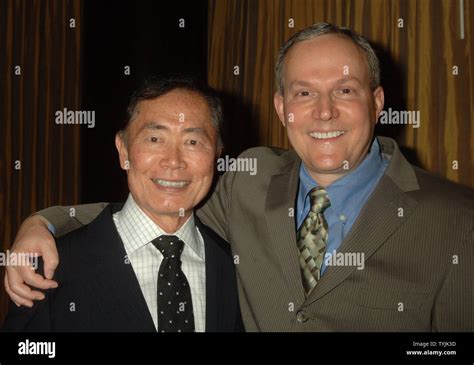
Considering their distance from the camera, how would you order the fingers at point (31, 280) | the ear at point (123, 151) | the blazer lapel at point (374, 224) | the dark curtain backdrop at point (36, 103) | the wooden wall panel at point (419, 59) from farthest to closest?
the dark curtain backdrop at point (36, 103) → the wooden wall panel at point (419, 59) → the ear at point (123, 151) → the blazer lapel at point (374, 224) → the fingers at point (31, 280)

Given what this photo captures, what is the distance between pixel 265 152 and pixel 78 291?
0.76 meters

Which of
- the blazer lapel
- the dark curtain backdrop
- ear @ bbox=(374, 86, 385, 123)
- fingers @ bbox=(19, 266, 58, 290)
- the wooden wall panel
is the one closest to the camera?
fingers @ bbox=(19, 266, 58, 290)

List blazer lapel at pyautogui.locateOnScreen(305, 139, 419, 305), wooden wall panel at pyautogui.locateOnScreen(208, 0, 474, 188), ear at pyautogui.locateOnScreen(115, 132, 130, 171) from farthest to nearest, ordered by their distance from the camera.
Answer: wooden wall panel at pyautogui.locateOnScreen(208, 0, 474, 188) < ear at pyautogui.locateOnScreen(115, 132, 130, 171) < blazer lapel at pyautogui.locateOnScreen(305, 139, 419, 305)

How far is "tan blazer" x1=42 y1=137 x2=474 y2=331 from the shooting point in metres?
1.34

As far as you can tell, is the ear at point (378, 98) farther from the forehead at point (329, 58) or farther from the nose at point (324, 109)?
the nose at point (324, 109)

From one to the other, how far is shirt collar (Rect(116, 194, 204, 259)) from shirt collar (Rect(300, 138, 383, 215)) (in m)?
0.39

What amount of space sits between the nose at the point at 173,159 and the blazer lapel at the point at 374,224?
1.51 ft

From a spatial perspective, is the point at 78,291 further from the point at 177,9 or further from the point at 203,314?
the point at 177,9

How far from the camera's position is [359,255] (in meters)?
1.39

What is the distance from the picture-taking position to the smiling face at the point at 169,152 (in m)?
1.40

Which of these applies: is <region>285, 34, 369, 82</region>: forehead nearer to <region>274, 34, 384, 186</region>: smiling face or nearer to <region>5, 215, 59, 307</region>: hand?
<region>274, 34, 384, 186</region>: smiling face

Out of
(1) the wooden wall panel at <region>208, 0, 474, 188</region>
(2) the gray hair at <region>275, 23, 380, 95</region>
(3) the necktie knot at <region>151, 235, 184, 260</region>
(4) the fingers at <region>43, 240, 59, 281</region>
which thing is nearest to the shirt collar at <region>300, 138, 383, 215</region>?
(2) the gray hair at <region>275, 23, 380, 95</region>

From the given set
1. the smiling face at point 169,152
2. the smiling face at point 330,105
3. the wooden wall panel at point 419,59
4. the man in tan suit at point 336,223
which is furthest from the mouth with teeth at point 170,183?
the wooden wall panel at point 419,59

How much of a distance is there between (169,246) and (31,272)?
1.08 ft
